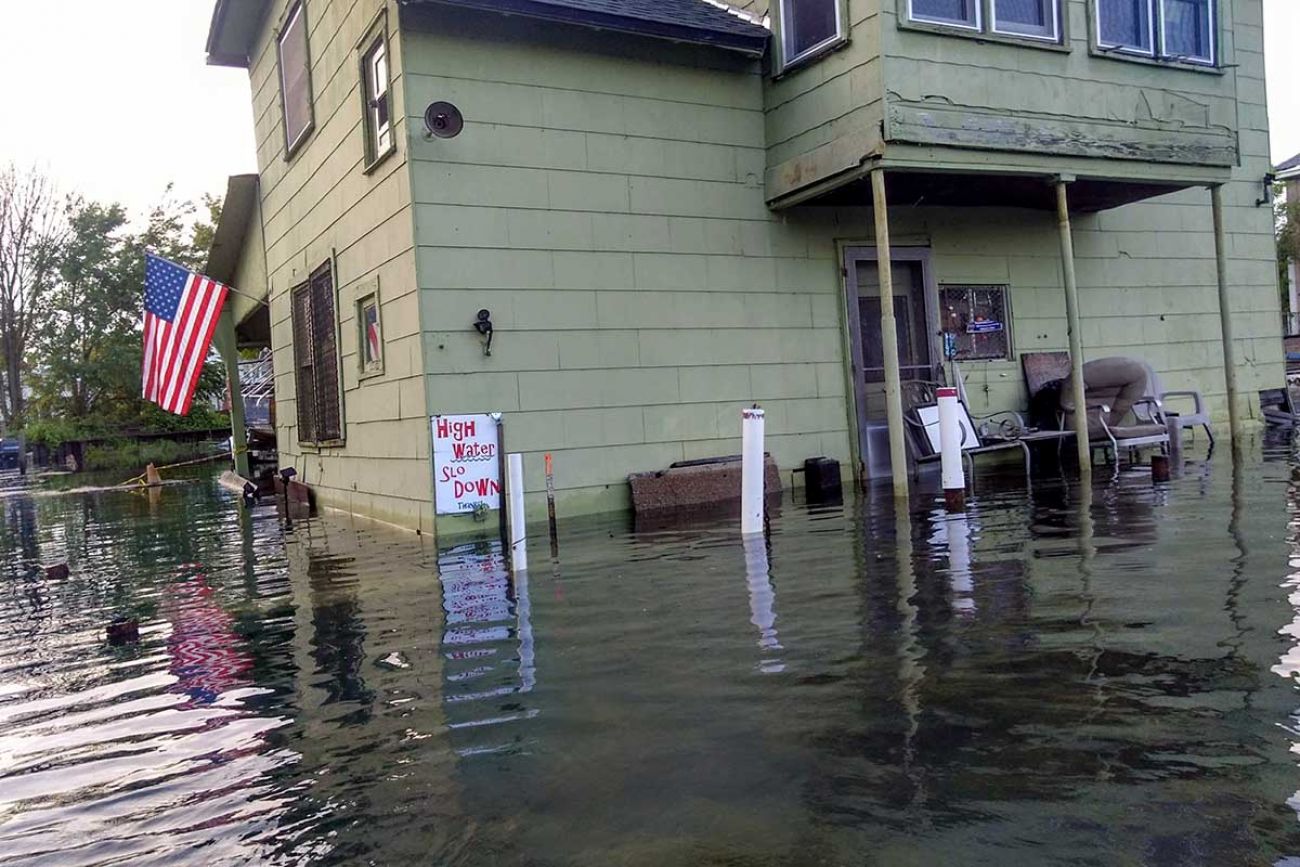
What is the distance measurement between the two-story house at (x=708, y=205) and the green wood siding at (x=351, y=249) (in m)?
0.06

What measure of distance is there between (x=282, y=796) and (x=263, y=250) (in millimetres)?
14310

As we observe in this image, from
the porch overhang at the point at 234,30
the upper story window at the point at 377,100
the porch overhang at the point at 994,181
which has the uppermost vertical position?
the porch overhang at the point at 234,30

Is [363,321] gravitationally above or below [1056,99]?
below

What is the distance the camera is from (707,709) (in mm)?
3674

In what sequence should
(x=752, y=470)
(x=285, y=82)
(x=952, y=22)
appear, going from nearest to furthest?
1. (x=752, y=470)
2. (x=952, y=22)
3. (x=285, y=82)

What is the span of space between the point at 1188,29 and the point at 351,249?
9.46m

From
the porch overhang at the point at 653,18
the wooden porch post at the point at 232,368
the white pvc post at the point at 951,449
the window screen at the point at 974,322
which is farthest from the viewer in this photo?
the wooden porch post at the point at 232,368

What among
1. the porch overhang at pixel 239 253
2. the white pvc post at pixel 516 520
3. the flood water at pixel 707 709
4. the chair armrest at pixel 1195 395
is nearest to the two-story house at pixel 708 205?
the chair armrest at pixel 1195 395

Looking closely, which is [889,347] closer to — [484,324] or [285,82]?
[484,324]

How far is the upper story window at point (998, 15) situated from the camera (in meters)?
10.1

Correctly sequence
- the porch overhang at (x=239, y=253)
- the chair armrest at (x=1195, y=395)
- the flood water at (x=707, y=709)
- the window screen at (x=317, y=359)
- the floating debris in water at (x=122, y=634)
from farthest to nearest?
the porch overhang at (x=239, y=253) < the window screen at (x=317, y=359) < the chair armrest at (x=1195, y=395) < the floating debris in water at (x=122, y=634) < the flood water at (x=707, y=709)

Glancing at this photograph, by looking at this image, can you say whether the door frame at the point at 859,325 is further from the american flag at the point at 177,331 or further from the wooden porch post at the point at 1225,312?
the american flag at the point at 177,331

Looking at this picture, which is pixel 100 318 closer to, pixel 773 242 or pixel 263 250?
pixel 263 250

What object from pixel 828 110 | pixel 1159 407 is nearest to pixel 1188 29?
pixel 1159 407
